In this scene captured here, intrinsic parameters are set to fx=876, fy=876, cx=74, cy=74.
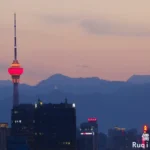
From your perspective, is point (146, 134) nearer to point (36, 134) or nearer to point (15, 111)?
point (36, 134)

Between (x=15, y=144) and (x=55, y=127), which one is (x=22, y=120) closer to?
(x=55, y=127)

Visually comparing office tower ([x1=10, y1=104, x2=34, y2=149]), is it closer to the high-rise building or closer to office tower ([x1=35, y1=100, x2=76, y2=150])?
office tower ([x1=35, y1=100, x2=76, y2=150])

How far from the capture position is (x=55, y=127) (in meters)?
164

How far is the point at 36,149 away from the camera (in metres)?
161

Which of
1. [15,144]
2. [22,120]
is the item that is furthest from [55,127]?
[15,144]

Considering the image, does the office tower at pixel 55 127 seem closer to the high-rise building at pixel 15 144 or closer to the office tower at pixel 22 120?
the office tower at pixel 22 120

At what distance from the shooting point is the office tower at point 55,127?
525 feet

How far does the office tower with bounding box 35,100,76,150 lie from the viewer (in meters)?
160

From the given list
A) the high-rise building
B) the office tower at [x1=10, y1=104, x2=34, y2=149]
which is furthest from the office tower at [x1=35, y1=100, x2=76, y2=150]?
the high-rise building

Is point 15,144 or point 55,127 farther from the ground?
point 55,127

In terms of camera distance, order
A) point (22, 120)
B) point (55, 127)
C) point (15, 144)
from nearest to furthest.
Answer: point (15, 144) → point (55, 127) → point (22, 120)

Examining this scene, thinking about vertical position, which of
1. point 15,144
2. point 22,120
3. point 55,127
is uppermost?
point 22,120

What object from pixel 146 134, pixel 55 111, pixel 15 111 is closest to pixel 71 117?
pixel 55 111

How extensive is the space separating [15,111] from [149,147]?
56779 mm
